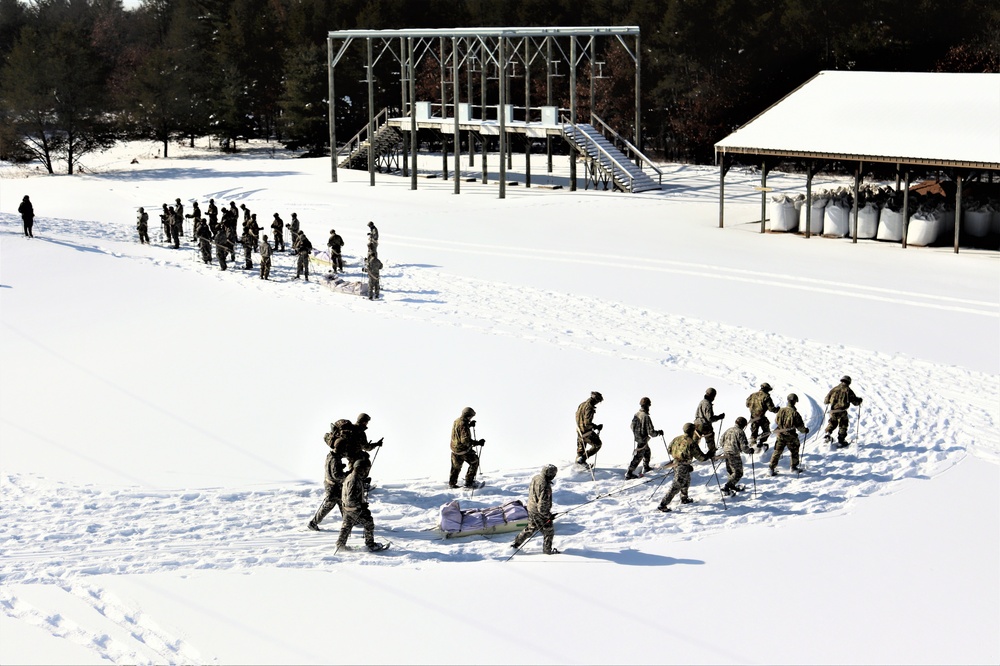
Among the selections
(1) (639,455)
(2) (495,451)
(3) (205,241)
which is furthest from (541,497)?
(3) (205,241)

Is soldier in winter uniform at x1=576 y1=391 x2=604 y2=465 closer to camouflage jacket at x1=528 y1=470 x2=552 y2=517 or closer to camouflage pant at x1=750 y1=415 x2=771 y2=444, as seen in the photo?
camouflage pant at x1=750 y1=415 x2=771 y2=444

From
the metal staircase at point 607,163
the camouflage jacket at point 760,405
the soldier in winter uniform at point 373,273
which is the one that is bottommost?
the camouflage jacket at point 760,405

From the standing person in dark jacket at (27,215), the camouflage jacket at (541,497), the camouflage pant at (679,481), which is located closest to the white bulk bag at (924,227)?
the camouflage pant at (679,481)

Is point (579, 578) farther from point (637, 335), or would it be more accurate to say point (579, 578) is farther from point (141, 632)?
point (637, 335)

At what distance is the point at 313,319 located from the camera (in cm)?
2325

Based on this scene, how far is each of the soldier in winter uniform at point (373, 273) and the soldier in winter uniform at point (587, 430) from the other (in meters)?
10.4

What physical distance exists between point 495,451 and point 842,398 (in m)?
4.32

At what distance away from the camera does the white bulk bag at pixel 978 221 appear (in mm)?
30234

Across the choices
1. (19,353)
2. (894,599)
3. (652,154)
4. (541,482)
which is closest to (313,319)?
(19,353)

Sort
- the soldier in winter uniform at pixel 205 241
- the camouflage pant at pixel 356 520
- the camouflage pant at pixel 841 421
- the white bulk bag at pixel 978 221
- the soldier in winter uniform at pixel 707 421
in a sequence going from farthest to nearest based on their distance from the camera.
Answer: the white bulk bag at pixel 978 221 < the soldier in winter uniform at pixel 205 241 < the camouflage pant at pixel 841 421 < the soldier in winter uniform at pixel 707 421 < the camouflage pant at pixel 356 520

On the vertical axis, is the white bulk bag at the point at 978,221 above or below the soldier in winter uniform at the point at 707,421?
above

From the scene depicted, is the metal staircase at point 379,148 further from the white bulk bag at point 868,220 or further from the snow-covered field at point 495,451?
the white bulk bag at point 868,220

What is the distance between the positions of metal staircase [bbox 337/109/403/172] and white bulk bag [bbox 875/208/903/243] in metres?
20.1

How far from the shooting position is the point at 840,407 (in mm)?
15445
